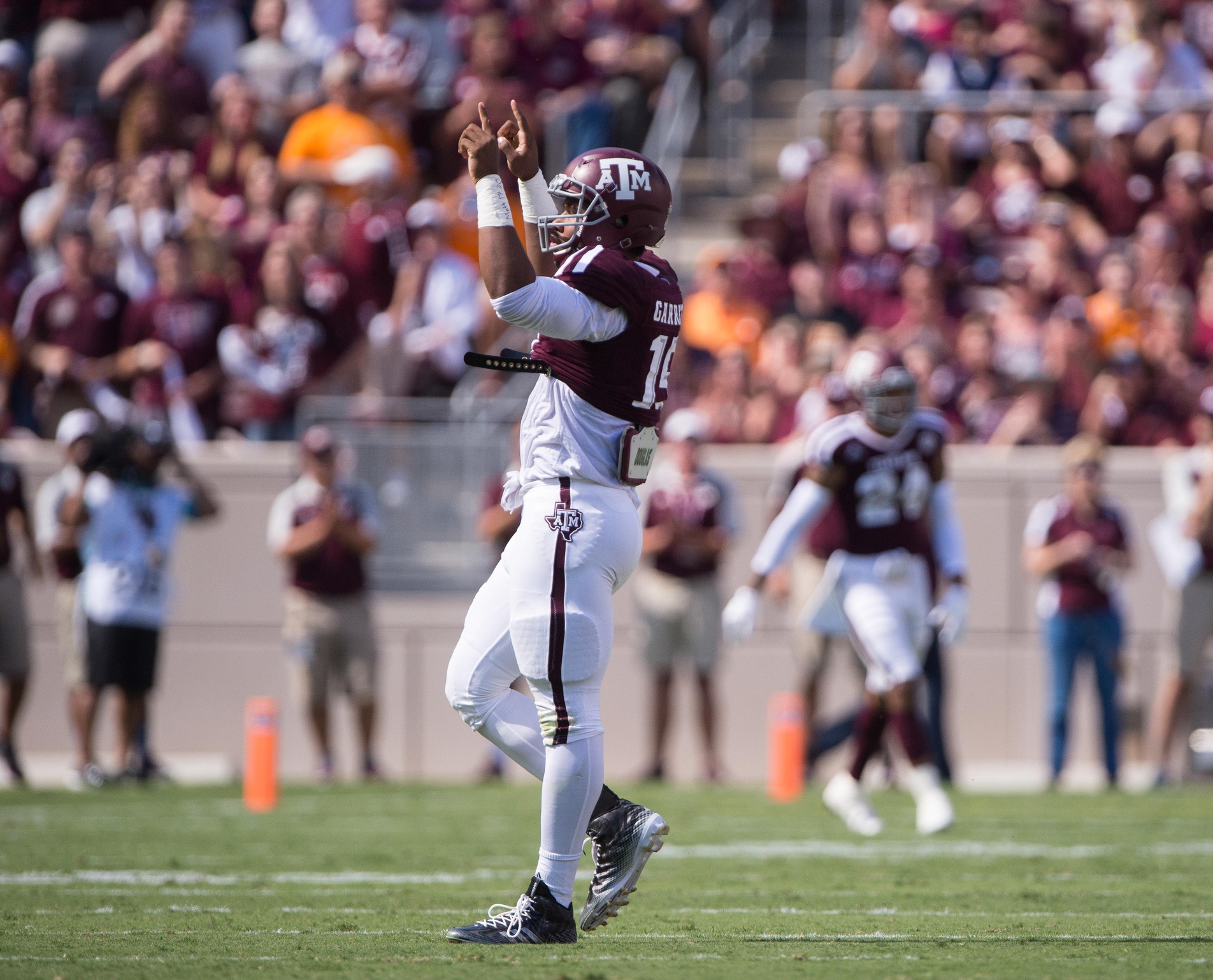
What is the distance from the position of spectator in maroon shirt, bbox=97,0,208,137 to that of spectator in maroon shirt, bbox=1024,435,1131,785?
752cm

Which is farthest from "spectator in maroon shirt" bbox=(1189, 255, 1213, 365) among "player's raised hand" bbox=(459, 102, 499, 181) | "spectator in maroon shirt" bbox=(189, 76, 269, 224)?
"player's raised hand" bbox=(459, 102, 499, 181)

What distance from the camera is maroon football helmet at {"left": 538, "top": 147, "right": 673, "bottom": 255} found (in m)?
4.91

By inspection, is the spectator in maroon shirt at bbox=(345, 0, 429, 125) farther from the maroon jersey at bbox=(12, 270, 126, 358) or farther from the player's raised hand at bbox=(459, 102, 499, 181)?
the player's raised hand at bbox=(459, 102, 499, 181)

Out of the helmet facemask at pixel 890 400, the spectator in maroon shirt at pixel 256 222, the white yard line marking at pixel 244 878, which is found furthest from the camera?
the spectator in maroon shirt at pixel 256 222

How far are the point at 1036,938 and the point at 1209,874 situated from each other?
2060 mm

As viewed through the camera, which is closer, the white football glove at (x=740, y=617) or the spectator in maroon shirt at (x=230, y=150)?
the white football glove at (x=740, y=617)

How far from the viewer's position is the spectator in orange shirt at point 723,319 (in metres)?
13.4

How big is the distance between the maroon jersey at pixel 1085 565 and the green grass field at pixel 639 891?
5.13 ft

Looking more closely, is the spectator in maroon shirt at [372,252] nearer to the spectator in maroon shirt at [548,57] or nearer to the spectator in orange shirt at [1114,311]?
the spectator in maroon shirt at [548,57]

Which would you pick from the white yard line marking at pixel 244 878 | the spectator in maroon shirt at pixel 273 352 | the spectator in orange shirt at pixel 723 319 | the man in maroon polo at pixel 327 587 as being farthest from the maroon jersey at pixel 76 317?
the white yard line marking at pixel 244 878

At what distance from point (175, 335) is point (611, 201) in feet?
27.3

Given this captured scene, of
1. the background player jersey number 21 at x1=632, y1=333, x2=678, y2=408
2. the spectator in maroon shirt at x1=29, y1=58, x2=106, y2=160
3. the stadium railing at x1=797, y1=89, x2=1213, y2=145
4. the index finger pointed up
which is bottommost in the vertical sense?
the background player jersey number 21 at x1=632, y1=333, x2=678, y2=408

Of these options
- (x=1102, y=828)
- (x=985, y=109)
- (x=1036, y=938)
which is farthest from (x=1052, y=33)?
(x=1036, y=938)

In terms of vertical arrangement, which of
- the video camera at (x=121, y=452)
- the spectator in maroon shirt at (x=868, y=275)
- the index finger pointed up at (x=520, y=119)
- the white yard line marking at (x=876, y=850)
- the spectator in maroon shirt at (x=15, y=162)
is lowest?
the white yard line marking at (x=876, y=850)
